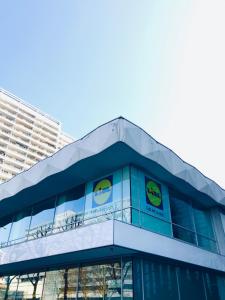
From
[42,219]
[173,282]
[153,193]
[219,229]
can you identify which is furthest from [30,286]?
[219,229]

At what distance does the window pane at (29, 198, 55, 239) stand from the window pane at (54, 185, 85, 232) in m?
0.51

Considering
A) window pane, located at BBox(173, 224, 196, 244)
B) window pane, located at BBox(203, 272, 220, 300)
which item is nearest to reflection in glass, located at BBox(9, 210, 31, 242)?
window pane, located at BBox(173, 224, 196, 244)

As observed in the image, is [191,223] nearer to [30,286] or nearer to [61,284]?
[61,284]

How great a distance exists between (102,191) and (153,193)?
2383 mm

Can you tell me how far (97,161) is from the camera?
11.0m

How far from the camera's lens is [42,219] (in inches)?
547

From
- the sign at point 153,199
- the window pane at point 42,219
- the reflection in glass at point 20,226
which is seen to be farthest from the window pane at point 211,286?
the reflection in glass at point 20,226

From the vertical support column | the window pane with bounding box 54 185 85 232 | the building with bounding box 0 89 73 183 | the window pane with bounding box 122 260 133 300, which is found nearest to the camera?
the window pane with bounding box 122 260 133 300

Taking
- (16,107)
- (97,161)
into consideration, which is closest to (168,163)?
(97,161)

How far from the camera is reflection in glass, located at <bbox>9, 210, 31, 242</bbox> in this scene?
14.4 meters

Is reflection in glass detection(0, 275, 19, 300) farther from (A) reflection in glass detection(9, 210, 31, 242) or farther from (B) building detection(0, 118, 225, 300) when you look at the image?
(A) reflection in glass detection(9, 210, 31, 242)

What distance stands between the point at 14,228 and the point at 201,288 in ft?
36.1

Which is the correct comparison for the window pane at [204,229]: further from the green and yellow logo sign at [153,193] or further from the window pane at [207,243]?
the green and yellow logo sign at [153,193]

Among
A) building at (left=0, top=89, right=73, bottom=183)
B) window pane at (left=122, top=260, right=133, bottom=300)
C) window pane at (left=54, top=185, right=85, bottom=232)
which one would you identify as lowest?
window pane at (left=122, top=260, right=133, bottom=300)
